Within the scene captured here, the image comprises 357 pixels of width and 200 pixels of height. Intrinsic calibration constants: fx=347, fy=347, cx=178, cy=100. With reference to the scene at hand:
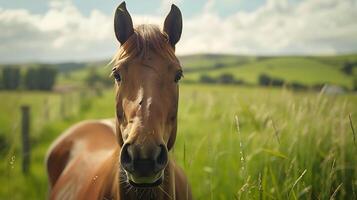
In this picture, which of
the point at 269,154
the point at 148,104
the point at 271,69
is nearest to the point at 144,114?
the point at 148,104

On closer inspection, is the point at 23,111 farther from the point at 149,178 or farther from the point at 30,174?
the point at 149,178

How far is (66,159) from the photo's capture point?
5242 mm

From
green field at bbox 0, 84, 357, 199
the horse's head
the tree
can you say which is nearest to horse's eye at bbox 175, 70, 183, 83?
the horse's head

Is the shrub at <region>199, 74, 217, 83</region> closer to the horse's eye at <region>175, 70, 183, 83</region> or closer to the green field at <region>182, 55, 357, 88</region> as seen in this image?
the green field at <region>182, 55, 357, 88</region>

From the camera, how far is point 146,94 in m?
2.42

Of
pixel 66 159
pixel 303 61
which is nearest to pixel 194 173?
pixel 66 159

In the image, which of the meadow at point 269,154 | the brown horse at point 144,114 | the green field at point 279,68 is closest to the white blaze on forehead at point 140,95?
the brown horse at point 144,114

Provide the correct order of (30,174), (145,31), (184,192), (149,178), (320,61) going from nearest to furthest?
1. (149,178)
2. (145,31)
3. (184,192)
4. (30,174)
5. (320,61)

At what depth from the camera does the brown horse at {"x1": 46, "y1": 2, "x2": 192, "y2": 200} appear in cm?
208

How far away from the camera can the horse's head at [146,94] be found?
2057 mm

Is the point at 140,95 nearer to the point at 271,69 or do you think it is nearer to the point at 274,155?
the point at 274,155

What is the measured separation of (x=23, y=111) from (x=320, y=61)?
9572 cm

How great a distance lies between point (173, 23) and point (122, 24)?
1.51 feet

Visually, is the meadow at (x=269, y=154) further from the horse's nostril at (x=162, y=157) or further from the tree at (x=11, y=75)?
the tree at (x=11, y=75)
